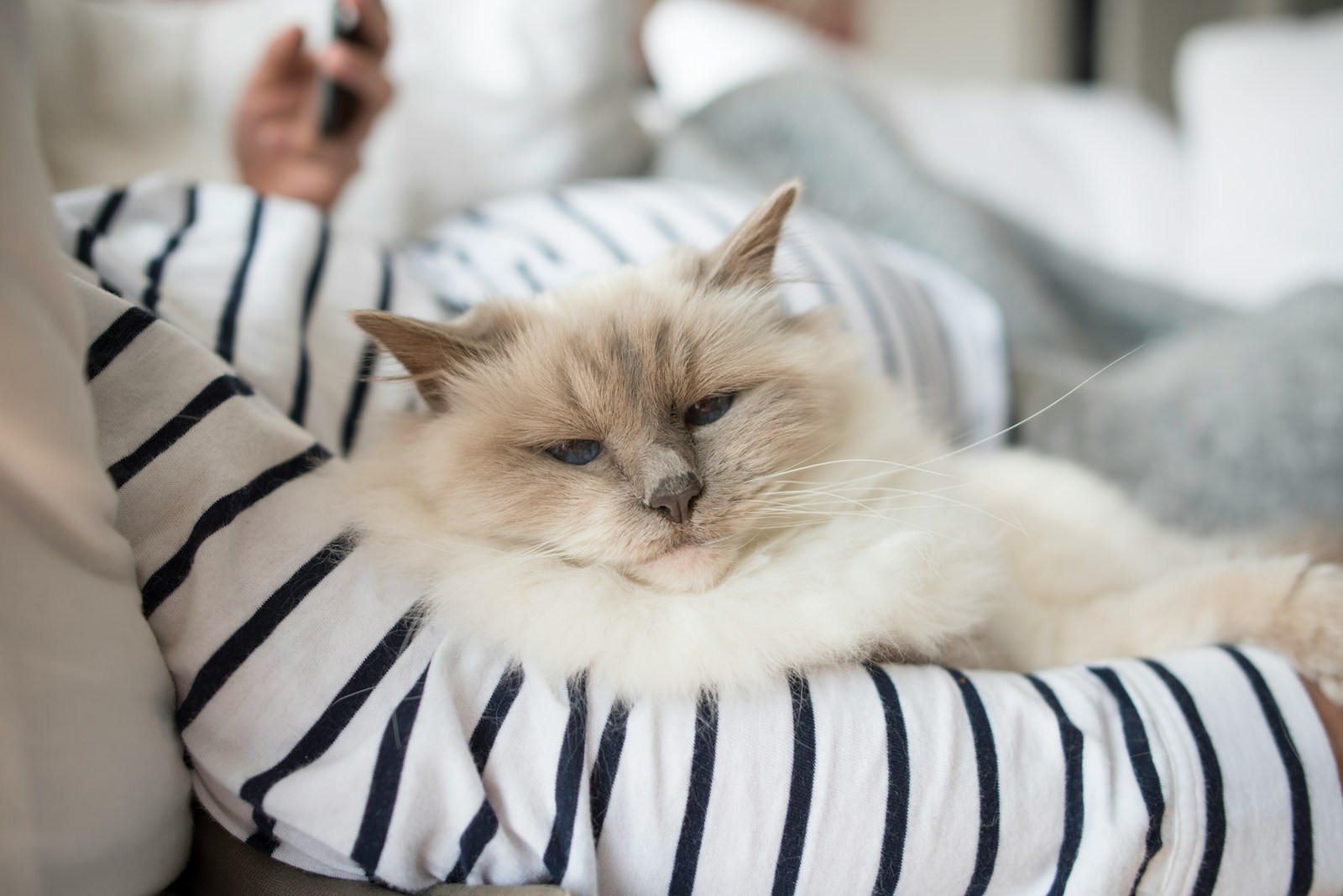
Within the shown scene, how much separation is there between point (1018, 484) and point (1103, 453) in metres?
0.43

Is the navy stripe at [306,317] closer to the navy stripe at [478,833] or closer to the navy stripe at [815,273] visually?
the navy stripe at [478,833]

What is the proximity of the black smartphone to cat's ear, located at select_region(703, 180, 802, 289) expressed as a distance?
851 millimetres

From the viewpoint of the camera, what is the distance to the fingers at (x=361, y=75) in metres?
1.32

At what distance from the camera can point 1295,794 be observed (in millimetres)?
749

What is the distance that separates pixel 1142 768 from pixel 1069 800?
8 cm

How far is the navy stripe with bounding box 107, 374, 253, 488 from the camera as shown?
68 centimetres

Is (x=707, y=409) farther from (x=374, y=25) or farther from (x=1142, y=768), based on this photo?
(x=374, y=25)

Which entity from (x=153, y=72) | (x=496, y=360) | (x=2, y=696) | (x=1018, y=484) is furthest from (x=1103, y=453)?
(x=153, y=72)

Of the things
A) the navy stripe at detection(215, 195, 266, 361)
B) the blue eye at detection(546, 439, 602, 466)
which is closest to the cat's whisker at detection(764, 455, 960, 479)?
the blue eye at detection(546, 439, 602, 466)

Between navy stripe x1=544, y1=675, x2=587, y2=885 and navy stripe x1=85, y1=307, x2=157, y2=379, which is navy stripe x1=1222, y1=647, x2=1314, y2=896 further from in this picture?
navy stripe x1=85, y1=307, x2=157, y2=379

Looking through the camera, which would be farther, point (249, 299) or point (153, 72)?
point (153, 72)

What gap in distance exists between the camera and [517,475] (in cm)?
77

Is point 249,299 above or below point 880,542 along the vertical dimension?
above

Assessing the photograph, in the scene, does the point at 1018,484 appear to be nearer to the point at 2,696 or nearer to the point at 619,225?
the point at 619,225
